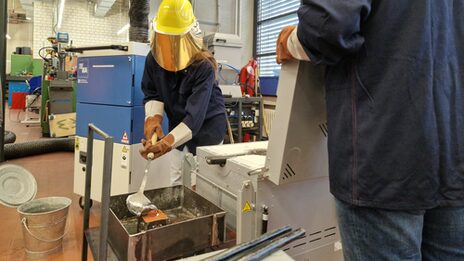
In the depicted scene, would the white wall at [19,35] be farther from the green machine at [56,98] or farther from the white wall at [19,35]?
the green machine at [56,98]

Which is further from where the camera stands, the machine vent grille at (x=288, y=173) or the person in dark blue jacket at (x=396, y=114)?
the machine vent grille at (x=288, y=173)

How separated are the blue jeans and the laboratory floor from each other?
1718 millimetres

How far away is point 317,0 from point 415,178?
42 cm

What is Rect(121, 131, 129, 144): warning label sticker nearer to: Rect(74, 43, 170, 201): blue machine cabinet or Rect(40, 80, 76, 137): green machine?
Rect(74, 43, 170, 201): blue machine cabinet

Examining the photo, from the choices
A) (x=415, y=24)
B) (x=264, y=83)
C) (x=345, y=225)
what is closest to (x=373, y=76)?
(x=415, y=24)

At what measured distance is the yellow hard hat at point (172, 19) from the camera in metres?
1.52

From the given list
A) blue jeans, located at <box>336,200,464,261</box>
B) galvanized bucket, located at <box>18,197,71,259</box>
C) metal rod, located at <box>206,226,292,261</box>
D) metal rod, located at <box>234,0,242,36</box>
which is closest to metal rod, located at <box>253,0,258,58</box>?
metal rod, located at <box>234,0,242,36</box>

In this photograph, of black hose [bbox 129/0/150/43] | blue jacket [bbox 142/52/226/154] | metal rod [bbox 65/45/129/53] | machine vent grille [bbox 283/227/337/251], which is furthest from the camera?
black hose [bbox 129/0/150/43]

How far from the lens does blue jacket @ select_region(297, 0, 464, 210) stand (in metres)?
0.67

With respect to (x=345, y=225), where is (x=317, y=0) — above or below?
above

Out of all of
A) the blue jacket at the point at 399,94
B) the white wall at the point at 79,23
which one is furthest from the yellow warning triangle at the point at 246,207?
the white wall at the point at 79,23

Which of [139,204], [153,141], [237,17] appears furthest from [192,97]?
[237,17]

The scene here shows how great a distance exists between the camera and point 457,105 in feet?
2.33

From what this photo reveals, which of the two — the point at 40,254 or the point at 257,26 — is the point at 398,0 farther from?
the point at 257,26
